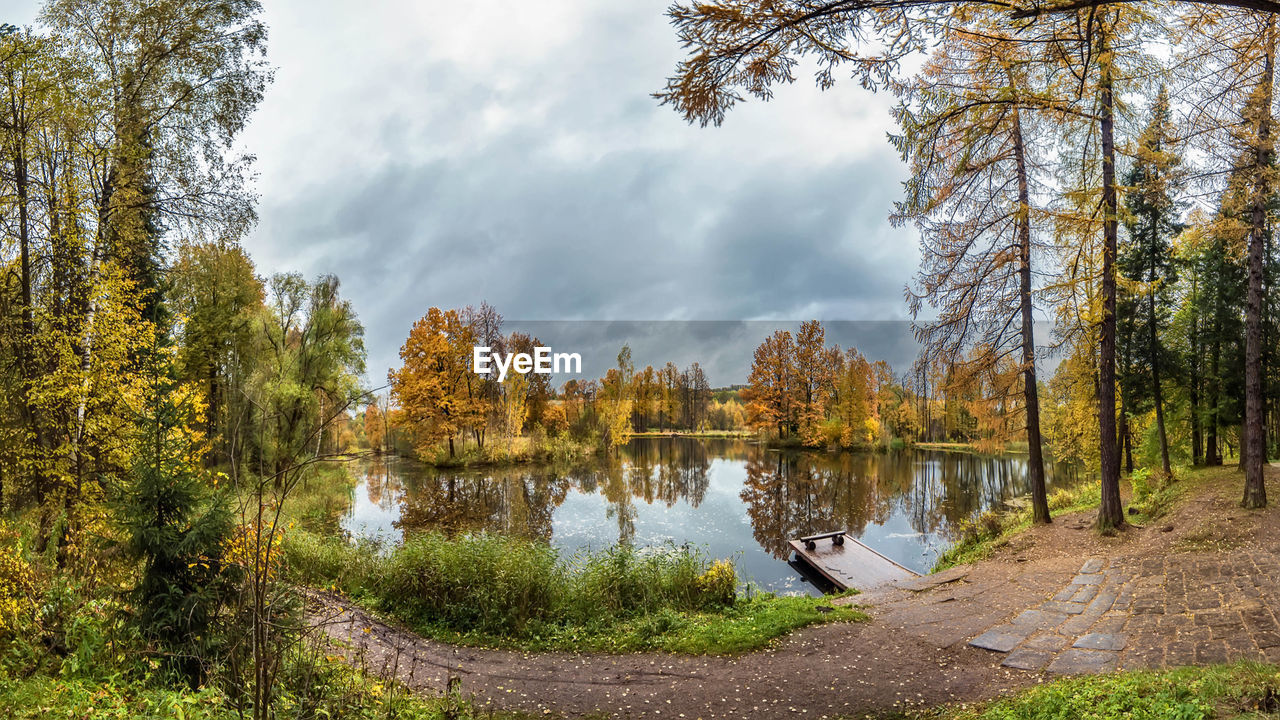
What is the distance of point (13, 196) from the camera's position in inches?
291

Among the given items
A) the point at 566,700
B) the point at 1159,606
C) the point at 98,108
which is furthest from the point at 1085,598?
the point at 98,108

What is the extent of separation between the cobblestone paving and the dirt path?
0.8 inches

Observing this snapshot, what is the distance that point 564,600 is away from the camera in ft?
28.3

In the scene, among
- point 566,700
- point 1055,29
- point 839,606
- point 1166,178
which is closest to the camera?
point 1055,29

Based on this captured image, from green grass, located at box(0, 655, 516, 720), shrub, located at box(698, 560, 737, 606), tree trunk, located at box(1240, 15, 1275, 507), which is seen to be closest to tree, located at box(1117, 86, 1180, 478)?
tree trunk, located at box(1240, 15, 1275, 507)

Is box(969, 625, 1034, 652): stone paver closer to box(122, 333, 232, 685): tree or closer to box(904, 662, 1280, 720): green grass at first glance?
box(904, 662, 1280, 720): green grass

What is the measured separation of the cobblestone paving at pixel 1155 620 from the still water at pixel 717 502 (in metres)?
4.85

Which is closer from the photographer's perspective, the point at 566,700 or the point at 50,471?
the point at 566,700

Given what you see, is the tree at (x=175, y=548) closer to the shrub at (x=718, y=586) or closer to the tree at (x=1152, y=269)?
the shrub at (x=718, y=586)

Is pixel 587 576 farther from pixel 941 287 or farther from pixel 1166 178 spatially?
pixel 1166 178

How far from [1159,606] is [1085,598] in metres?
0.92

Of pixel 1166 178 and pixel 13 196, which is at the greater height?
pixel 1166 178

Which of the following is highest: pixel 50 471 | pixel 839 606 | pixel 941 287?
pixel 941 287

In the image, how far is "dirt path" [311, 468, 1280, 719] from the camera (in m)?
5.51
